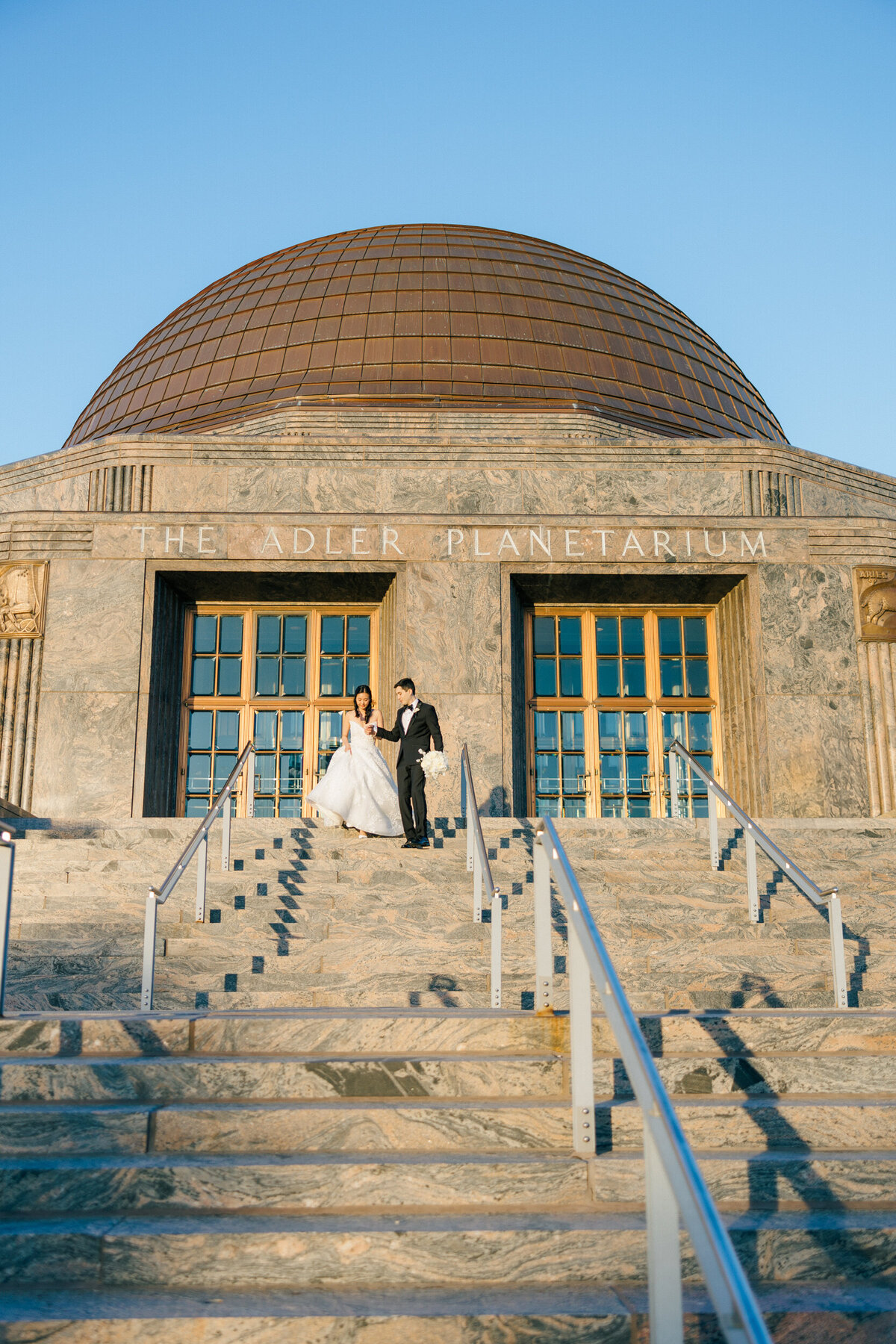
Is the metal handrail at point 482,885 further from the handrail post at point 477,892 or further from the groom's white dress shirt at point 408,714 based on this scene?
the groom's white dress shirt at point 408,714

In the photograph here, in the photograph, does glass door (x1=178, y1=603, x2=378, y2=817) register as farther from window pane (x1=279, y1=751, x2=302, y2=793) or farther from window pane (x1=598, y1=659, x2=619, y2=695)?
window pane (x1=598, y1=659, x2=619, y2=695)

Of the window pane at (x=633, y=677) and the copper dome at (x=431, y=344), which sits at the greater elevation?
the copper dome at (x=431, y=344)

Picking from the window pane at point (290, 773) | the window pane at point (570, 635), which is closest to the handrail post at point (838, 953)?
the window pane at point (570, 635)

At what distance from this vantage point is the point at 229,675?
11.4 metres

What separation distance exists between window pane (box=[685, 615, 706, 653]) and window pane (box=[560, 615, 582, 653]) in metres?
1.01

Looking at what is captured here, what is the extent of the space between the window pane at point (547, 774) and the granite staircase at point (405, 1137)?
16.7 ft

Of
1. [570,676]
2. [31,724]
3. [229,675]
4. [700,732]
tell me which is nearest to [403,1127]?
[31,724]

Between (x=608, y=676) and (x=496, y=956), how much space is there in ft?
21.8

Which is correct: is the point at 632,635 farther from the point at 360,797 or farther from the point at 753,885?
the point at 753,885

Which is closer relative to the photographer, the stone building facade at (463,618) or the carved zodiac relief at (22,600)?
the stone building facade at (463,618)

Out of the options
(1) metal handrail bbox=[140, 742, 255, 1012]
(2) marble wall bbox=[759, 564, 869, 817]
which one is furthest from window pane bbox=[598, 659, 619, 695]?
(1) metal handrail bbox=[140, 742, 255, 1012]

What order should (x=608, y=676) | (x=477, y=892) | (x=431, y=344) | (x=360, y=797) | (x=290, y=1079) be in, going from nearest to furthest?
(x=290, y=1079)
(x=477, y=892)
(x=360, y=797)
(x=608, y=676)
(x=431, y=344)

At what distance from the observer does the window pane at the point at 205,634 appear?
11.5 metres

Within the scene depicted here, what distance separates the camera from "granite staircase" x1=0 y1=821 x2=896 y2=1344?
2.93m
